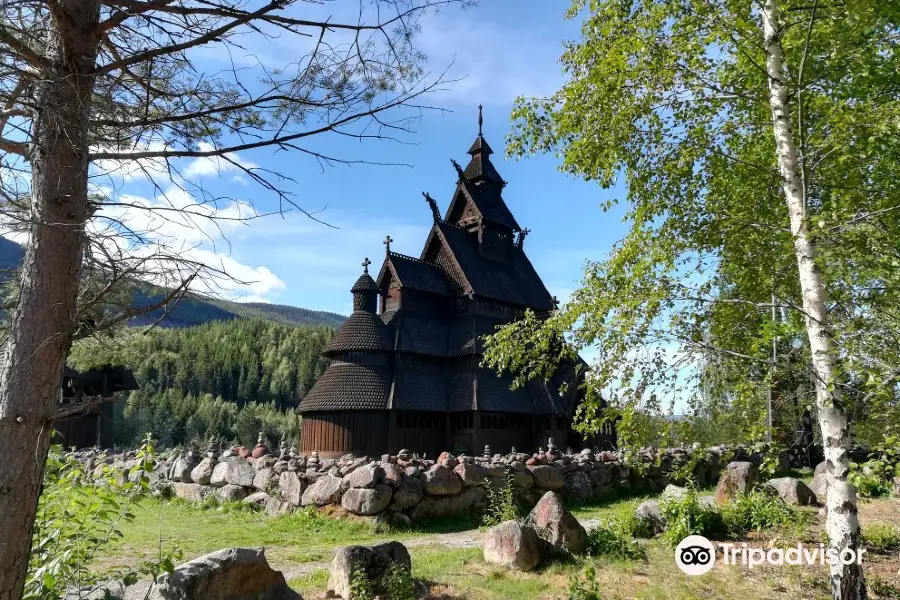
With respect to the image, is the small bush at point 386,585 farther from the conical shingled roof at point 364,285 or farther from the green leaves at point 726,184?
the conical shingled roof at point 364,285

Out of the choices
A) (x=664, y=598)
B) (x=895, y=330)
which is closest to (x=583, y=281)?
(x=895, y=330)

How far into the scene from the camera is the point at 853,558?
550 centimetres

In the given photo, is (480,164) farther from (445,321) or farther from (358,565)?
(358,565)

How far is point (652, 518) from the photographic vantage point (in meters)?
9.91

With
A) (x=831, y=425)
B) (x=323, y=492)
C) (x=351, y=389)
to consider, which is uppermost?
(x=351, y=389)

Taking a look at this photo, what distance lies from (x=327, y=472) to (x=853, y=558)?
10.4 meters

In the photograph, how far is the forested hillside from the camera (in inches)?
2063

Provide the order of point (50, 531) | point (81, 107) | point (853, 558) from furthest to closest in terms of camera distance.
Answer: point (853, 558), point (50, 531), point (81, 107)

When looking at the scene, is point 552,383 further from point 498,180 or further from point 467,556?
point 467,556

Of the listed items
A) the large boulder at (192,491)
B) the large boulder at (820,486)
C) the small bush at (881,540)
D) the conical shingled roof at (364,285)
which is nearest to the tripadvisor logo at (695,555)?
the small bush at (881,540)

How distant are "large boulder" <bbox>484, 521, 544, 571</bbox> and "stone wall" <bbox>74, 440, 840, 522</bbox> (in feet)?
8.72

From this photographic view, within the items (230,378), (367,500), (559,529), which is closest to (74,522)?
(559,529)

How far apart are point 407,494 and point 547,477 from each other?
4.19 meters

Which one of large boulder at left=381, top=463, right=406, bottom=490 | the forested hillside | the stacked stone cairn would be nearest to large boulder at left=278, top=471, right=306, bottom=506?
the stacked stone cairn
